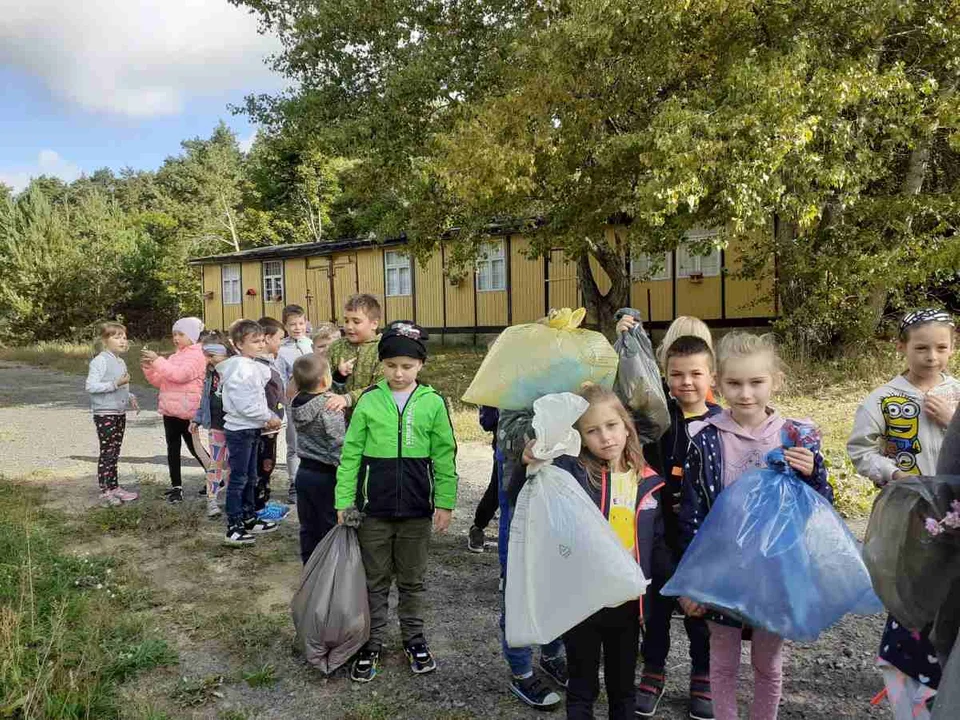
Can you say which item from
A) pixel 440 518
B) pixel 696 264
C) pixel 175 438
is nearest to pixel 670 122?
pixel 175 438

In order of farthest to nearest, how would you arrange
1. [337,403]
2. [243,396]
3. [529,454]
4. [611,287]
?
[611,287], [243,396], [337,403], [529,454]

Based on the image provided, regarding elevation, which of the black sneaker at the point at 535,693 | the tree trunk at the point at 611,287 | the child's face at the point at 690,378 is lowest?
the black sneaker at the point at 535,693

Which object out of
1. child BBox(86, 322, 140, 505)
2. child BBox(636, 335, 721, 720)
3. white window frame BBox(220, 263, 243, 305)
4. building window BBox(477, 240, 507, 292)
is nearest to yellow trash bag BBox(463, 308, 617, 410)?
child BBox(636, 335, 721, 720)

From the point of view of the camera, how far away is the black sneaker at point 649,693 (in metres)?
3.01

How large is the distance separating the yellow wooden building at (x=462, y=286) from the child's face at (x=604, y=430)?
496 inches

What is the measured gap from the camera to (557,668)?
11.0 ft

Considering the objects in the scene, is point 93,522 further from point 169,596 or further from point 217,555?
point 169,596

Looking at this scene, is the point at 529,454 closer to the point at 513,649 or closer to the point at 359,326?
the point at 513,649

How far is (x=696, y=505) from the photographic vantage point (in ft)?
9.00

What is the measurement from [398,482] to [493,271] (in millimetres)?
20053

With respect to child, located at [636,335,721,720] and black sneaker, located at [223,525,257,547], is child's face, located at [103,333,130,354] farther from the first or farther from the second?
child, located at [636,335,721,720]

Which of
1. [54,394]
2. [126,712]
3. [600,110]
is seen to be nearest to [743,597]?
[126,712]

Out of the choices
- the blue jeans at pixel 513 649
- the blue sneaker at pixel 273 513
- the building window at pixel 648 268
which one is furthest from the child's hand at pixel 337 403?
the building window at pixel 648 268

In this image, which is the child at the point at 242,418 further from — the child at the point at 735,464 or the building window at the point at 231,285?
the building window at the point at 231,285
